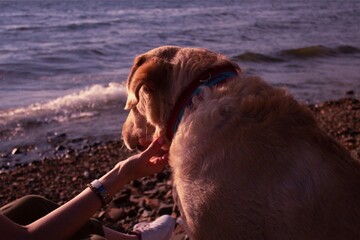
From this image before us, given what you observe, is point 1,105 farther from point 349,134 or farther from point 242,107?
point 242,107

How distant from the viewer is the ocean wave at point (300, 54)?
1494 centimetres

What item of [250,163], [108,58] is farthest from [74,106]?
[250,163]

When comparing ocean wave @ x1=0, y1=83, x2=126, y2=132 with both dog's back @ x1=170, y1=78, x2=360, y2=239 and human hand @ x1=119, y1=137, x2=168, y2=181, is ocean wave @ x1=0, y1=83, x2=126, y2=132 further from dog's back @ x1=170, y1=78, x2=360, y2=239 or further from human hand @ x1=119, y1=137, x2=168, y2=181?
dog's back @ x1=170, y1=78, x2=360, y2=239

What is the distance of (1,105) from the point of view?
32.4ft

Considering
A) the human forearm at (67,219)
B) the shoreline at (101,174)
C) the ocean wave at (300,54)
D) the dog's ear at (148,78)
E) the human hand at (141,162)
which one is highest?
the dog's ear at (148,78)

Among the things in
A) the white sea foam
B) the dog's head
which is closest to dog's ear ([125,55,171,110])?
the dog's head

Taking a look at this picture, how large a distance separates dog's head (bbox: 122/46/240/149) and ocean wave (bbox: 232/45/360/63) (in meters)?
11.7

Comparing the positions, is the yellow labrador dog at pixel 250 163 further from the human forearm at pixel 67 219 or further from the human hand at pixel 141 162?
the human forearm at pixel 67 219

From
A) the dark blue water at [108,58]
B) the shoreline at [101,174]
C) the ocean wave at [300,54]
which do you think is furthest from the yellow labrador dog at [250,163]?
the ocean wave at [300,54]

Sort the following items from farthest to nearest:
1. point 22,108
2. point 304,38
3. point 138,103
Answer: point 304,38, point 22,108, point 138,103

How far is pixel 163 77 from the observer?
310 centimetres

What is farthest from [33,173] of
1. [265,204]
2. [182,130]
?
[265,204]

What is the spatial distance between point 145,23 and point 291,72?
12.2 meters

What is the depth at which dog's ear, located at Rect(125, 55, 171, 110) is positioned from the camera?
3.02 meters
